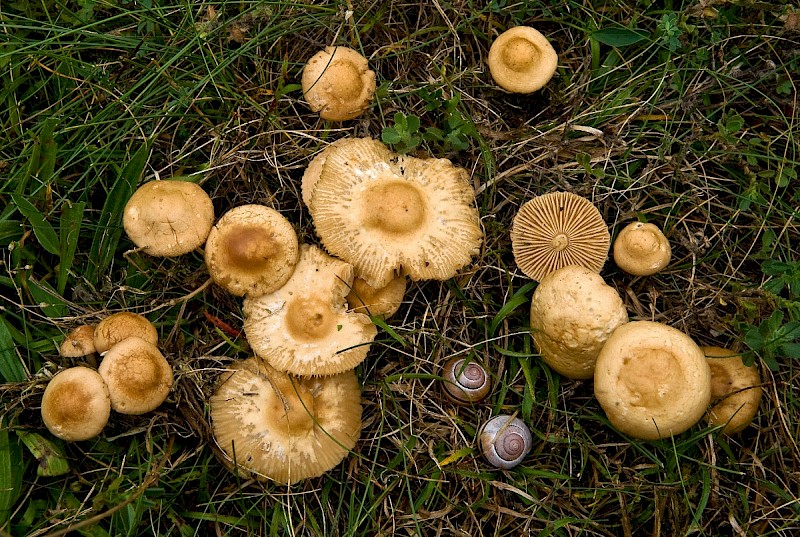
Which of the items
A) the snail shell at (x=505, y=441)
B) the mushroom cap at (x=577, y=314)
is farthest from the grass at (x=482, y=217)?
the mushroom cap at (x=577, y=314)

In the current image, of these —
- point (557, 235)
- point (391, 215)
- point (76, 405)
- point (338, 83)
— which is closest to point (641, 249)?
point (557, 235)

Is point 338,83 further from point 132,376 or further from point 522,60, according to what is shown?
point 132,376

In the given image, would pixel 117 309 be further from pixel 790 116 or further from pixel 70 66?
pixel 790 116

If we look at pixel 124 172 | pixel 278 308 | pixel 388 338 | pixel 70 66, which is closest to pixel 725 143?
pixel 388 338

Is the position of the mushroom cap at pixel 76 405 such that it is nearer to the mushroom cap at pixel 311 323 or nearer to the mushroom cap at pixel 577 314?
the mushroom cap at pixel 311 323

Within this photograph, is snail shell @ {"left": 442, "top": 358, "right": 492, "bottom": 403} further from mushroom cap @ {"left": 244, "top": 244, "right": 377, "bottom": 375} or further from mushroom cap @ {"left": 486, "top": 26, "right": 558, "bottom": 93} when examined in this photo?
mushroom cap @ {"left": 486, "top": 26, "right": 558, "bottom": 93}

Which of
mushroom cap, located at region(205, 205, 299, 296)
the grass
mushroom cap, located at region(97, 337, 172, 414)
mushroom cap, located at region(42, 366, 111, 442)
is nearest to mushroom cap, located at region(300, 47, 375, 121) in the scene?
the grass
